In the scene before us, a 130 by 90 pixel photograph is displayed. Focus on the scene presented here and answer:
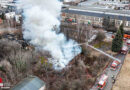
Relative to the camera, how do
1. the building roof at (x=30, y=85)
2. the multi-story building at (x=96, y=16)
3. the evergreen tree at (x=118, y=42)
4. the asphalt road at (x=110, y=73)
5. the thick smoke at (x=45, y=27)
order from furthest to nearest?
the multi-story building at (x=96, y=16) < the evergreen tree at (x=118, y=42) < the thick smoke at (x=45, y=27) < the asphalt road at (x=110, y=73) < the building roof at (x=30, y=85)

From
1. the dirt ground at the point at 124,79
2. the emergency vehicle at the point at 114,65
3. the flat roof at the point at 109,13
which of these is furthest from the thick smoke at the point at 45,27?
the flat roof at the point at 109,13

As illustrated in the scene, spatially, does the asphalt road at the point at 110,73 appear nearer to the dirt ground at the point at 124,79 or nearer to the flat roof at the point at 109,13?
the dirt ground at the point at 124,79

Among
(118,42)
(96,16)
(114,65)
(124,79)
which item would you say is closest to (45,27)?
(114,65)

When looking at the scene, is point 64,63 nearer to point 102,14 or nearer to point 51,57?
point 51,57

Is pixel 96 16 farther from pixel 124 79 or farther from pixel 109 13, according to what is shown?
pixel 124 79

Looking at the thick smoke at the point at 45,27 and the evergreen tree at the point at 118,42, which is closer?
the thick smoke at the point at 45,27

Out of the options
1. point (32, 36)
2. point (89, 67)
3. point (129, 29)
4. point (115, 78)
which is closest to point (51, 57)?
point (32, 36)

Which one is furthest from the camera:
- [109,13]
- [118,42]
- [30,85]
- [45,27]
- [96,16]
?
[109,13]

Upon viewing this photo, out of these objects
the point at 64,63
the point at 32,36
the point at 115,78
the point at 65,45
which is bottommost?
the point at 115,78

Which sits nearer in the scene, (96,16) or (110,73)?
(110,73)
